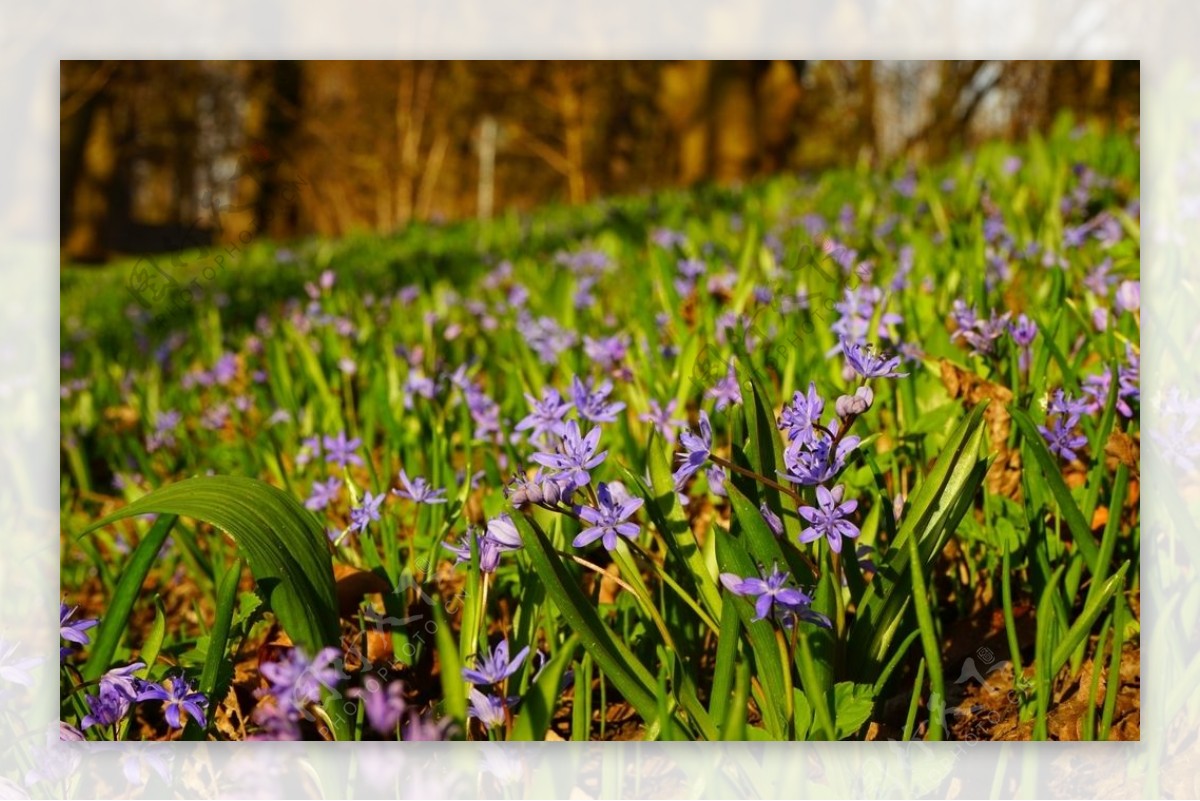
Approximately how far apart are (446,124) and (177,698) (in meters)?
3.49

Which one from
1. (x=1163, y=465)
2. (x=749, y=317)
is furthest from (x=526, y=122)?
(x=1163, y=465)

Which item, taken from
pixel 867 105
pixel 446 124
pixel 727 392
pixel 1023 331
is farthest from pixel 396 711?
pixel 446 124

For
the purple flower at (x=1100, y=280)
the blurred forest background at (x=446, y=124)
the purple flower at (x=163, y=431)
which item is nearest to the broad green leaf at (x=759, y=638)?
the purple flower at (x=1100, y=280)

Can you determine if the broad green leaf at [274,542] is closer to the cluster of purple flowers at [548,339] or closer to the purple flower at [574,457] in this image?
the purple flower at [574,457]

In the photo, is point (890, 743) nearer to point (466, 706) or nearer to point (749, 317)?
point (466, 706)

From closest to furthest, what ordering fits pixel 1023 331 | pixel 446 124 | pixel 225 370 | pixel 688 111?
pixel 1023 331 → pixel 225 370 → pixel 446 124 → pixel 688 111

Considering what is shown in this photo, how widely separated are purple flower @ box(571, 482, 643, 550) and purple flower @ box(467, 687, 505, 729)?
21 centimetres

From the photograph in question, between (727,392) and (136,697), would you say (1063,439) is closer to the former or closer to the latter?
(727,392)

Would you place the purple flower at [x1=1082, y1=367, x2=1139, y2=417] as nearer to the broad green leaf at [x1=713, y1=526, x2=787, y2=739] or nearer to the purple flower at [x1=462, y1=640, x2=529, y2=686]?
the broad green leaf at [x1=713, y1=526, x2=787, y2=739]

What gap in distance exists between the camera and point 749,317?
245 cm

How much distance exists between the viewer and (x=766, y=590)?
39.5 inches

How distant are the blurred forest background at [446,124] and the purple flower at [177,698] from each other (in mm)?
1173

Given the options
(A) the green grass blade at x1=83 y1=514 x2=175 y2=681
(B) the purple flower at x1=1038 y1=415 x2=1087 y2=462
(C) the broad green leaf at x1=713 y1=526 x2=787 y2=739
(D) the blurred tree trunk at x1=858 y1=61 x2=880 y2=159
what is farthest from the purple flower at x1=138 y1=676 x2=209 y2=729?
(D) the blurred tree trunk at x1=858 y1=61 x2=880 y2=159

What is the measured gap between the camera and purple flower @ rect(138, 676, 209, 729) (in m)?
1.18
